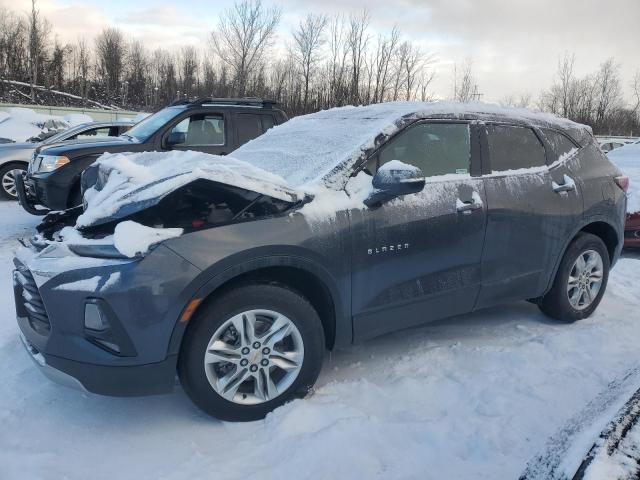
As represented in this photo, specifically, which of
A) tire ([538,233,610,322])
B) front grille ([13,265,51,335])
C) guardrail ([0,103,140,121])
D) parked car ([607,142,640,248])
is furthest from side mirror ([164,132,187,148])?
guardrail ([0,103,140,121])

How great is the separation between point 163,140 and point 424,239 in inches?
195

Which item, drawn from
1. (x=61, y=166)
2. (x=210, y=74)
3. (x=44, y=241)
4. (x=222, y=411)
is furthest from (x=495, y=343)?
(x=210, y=74)

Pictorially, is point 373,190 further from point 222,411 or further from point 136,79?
point 136,79

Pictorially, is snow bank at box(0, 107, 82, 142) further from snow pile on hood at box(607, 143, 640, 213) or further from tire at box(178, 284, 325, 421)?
tire at box(178, 284, 325, 421)

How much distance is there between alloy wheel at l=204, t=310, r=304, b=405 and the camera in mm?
2725

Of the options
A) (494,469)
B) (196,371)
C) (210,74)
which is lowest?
(494,469)

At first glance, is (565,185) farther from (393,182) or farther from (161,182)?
(161,182)

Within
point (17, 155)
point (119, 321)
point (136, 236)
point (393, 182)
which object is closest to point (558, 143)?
point (393, 182)

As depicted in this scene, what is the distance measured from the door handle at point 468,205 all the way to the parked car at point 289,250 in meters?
0.01

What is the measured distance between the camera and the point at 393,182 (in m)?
2.98

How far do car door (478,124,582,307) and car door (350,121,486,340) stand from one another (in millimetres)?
131

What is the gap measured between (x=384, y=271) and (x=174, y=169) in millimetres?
1396

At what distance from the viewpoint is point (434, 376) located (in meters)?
3.32

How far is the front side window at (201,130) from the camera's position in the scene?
23.9ft
